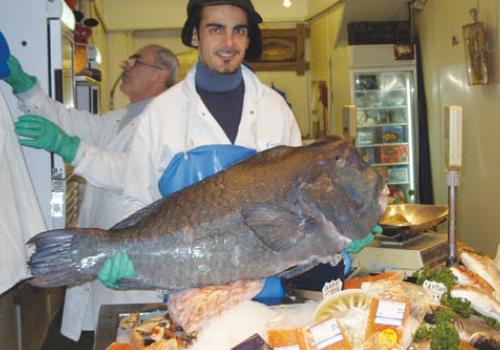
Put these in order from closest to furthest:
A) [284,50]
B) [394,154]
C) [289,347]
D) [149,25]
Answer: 1. [289,347]
2. [394,154]
3. [149,25]
4. [284,50]

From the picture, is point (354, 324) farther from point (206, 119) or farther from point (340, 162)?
point (206, 119)

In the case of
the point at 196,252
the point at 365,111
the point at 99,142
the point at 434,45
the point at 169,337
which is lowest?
the point at 169,337

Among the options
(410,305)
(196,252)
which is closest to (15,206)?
(196,252)

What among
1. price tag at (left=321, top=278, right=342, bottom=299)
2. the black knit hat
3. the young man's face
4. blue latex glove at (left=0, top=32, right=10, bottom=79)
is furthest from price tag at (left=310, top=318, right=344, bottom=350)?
blue latex glove at (left=0, top=32, right=10, bottom=79)

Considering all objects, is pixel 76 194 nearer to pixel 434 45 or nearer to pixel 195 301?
pixel 195 301

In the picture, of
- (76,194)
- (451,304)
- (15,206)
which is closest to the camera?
(451,304)

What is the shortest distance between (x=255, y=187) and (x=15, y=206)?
97 centimetres

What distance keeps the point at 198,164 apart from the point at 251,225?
1.38ft

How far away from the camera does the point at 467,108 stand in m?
5.36

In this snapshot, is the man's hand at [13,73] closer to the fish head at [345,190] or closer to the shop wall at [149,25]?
the fish head at [345,190]

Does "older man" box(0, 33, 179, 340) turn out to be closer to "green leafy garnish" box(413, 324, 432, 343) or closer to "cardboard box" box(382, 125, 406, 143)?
"green leafy garnish" box(413, 324, 432, 343)

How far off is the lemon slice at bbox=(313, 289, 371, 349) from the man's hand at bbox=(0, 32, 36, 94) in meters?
1.56

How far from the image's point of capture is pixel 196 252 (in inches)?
62.6

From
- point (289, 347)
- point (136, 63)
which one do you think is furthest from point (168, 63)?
point (289, 347)
